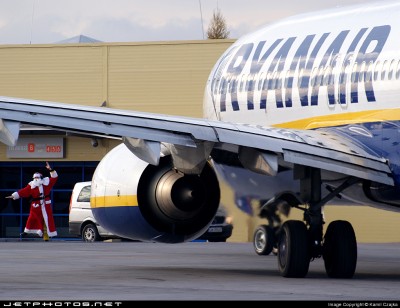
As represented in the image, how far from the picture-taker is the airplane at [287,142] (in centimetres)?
1557

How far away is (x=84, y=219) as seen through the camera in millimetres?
38812

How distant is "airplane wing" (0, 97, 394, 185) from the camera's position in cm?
1496

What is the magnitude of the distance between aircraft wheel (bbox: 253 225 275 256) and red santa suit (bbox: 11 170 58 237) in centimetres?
1209

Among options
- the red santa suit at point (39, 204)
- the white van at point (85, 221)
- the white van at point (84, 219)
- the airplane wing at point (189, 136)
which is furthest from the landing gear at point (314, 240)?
the white van at point (84, 219)

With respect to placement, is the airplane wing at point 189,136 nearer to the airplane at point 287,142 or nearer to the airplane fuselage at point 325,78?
the airplane at point 287,142

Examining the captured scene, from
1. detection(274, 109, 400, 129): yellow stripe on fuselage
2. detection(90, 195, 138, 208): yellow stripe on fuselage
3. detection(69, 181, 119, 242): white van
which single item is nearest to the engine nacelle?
detection(90, 195, 138, 208): yellow stripe on fuselage

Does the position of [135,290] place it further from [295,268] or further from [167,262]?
[167,262]

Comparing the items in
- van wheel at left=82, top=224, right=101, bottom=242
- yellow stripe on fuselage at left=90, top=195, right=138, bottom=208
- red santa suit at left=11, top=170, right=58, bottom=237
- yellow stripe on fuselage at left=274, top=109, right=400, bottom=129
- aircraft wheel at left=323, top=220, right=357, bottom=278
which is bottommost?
aircraft wheel at left=323, top=220, right=357, bottom=278

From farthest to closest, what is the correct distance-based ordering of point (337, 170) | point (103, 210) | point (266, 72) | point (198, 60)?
point (198, 60) → point (266, 72) → point (103, 210) → point (337, 170)

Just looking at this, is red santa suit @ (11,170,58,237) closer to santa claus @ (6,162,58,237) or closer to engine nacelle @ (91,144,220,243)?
santa claus @ (6,162,58,237)

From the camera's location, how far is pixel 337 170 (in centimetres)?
1672

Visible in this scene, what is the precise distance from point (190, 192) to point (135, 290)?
3925 millimetres

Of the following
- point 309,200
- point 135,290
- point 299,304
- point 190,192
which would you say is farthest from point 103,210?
point 299,304

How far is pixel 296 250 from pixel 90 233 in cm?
2198
